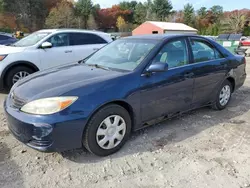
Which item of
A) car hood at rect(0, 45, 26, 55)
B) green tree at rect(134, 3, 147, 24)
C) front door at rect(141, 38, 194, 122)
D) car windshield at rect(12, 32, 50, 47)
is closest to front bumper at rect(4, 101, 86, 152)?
front door at rect(141, 38, 194, 122)

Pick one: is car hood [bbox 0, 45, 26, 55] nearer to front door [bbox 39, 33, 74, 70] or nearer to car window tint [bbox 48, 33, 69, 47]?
front door [bbox 39, 33, 74, 70]

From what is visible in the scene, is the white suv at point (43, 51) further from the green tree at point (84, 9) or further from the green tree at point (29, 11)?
the green tree at point (84, 9)

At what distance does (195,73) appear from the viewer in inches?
163

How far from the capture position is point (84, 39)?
732cm

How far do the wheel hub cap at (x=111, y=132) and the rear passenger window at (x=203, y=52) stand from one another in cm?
182

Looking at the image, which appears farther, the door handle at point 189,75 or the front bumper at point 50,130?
the door handle at point 189,75

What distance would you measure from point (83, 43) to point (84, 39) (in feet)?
0.41

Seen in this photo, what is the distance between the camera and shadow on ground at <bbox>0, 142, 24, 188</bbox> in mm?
2689

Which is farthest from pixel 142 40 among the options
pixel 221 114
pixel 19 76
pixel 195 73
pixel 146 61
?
pixel 19 76

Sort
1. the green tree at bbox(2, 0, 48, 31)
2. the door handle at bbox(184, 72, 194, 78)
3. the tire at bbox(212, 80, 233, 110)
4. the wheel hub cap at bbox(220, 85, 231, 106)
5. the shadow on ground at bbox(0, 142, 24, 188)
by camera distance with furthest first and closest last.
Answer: the green tree at bbox(2, 0, 48, 31) < the wheel hub cap at bbox(220, 85, 231, 106) < the tire at bbox(212, 80, 233, 110) < the door handle at bbox(184, 72, 194, 78) < the shadow on ground at bbox(0, 142, 24, 188)

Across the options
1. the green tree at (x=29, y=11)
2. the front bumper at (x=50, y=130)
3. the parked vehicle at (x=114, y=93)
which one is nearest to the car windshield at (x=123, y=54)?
the parked vehicle at (x=114, y=93)

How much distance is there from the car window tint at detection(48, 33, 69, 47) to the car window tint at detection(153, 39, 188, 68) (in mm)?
3853

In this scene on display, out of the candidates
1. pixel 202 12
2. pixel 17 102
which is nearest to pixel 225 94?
pixel 17 102

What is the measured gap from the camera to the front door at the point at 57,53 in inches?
256
